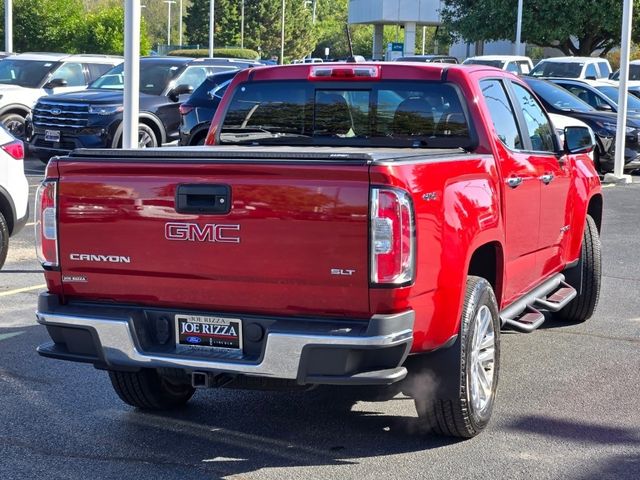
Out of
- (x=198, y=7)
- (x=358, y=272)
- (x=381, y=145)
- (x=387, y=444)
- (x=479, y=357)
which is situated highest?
(x=198, y=7)

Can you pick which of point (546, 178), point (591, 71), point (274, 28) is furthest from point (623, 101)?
point (274, 28)

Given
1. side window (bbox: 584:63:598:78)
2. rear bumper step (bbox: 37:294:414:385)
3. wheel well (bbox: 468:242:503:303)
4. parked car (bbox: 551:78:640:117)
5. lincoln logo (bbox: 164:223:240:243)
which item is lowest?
rear bumper step (bbox: 37:294:414:385)

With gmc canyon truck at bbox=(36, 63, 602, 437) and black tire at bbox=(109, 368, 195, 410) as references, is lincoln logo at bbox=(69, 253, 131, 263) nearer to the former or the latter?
gmc canyon truck at bbox=(36, 63, 602, 437)

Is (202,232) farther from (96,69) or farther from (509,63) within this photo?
(509,63)

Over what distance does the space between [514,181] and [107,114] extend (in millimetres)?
12233

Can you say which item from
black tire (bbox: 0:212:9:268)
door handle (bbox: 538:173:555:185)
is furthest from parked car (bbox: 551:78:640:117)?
door handle (bbox: 538:173:555:185)

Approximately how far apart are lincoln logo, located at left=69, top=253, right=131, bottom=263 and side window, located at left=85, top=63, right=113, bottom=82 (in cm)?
1705

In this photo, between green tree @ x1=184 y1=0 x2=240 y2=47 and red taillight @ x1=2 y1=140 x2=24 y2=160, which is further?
green tree @ x1=184 y1=0 x2=240 y2=47

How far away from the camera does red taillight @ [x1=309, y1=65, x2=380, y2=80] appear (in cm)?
644

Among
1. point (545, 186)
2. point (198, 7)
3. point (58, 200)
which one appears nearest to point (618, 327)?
point (545, 186)

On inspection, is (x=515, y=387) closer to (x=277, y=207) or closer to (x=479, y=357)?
(x=479, y=357)

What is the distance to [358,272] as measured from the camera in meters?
4.63

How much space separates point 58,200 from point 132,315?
0.68 m

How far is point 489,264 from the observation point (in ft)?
19.8
